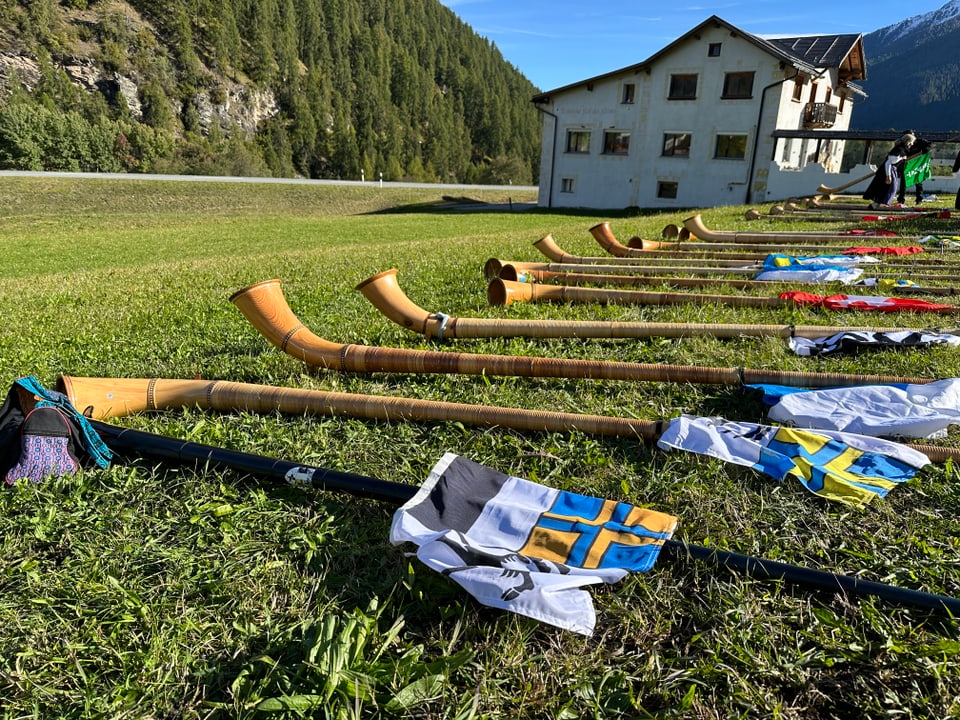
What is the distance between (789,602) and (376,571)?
1.20 m

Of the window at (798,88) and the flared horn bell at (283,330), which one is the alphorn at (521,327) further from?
the window at (798,88)

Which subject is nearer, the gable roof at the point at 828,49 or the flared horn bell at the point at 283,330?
the flared horn bell at the point at 283,330

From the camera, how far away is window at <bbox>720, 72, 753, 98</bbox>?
2945 centimetres

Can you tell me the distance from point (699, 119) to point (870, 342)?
31.0 m

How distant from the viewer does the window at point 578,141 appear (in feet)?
114

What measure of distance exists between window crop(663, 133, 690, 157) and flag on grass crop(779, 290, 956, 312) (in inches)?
1163

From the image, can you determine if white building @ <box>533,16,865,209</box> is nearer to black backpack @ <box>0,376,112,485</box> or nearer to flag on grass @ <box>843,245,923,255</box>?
flag on grass @ <box>843,245,923,255</box>

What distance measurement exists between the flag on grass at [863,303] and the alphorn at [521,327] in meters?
0.79

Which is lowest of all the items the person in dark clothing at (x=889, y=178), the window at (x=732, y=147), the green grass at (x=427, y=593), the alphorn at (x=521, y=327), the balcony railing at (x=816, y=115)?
the green grass at (x=427, y=593)

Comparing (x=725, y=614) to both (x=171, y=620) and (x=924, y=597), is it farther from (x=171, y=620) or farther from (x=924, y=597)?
(x=171, y=620)

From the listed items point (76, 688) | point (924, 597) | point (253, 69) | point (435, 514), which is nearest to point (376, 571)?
point (435, 514)

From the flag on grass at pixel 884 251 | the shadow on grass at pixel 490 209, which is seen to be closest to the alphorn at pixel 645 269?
the flag on grass at pixel 884 251

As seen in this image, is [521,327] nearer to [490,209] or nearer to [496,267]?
[496,267]

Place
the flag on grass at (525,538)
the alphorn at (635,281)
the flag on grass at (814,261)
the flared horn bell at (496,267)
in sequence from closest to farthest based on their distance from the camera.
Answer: the flag on grass at (525,538) < the alphorn at (635,281) < the flared horn bell at (496,267) < the flag on grass at (814,261)
